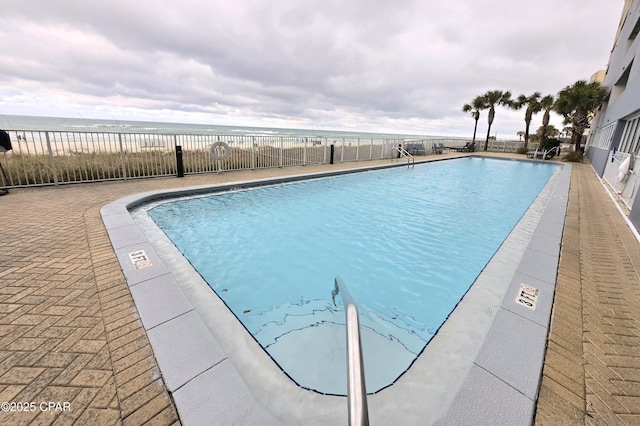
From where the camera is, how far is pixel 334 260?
4.02 metres

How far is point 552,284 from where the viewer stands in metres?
2.60

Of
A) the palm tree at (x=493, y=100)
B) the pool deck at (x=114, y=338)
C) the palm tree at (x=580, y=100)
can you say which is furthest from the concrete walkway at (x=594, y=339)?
the palm tree at (x=493, y=100)

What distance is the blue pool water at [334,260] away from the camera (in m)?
2.36

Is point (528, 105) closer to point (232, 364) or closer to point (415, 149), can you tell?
point (415, 149)

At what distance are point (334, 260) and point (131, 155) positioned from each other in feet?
24.0

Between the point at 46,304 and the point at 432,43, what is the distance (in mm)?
15591

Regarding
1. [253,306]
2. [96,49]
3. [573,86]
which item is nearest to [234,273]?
[253,306]

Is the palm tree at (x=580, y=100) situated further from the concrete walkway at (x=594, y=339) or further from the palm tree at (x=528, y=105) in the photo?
the concrete walkway at (x=594, y=339)

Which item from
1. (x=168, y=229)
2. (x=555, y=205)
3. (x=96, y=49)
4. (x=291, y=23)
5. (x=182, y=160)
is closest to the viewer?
(x=168, y=229)

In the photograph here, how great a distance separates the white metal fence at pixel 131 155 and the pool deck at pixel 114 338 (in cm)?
394

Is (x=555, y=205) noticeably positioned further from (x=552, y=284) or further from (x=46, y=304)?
(x=46, y=304)

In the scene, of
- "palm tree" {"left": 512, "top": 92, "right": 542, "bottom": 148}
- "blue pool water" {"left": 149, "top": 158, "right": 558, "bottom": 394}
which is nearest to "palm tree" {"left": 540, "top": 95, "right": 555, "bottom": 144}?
"palm tree" {"left": 512, "top": 92, "right": 542, "bottom": 148}

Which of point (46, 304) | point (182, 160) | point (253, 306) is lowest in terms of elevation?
point (253, 306)

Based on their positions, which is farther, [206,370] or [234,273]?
[234,273]
